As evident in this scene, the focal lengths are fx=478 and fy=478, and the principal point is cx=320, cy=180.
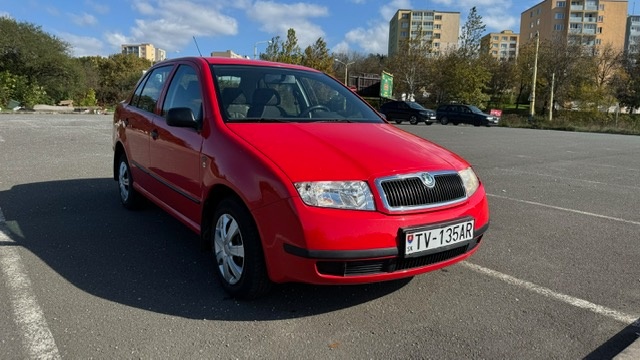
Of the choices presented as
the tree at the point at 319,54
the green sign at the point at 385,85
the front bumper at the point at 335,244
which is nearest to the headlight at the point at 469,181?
the front bumper at the point at 335,244

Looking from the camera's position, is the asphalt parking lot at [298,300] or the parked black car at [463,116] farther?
the parked black car at [463,116]

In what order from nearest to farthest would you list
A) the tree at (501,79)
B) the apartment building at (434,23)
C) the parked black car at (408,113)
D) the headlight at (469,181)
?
the headlight at (469,181)
the parked black car at (408,113)
the tree at (501,79)
the apartment building at (434,23)

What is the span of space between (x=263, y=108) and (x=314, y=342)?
188cm

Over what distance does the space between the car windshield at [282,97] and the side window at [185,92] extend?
7.6 inches

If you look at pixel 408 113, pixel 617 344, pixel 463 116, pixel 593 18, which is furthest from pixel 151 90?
pixel 593 18

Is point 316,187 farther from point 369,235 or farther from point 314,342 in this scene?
point 314,342

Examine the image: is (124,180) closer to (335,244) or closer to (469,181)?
(335,244)

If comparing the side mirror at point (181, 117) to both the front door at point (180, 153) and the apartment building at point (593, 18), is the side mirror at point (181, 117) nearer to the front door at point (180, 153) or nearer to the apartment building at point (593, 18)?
the front door at point (180, 153)

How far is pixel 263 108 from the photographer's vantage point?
3775mm

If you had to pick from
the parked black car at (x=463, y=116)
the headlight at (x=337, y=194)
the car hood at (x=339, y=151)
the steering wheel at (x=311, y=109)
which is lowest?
the headlight at (x=337, y=194)

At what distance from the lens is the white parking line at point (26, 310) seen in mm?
2566

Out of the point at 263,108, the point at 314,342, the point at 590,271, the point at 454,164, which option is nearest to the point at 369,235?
the point at 314,342

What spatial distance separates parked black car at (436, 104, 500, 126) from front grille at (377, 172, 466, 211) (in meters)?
31.6

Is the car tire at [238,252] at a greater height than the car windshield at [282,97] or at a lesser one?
lesser
